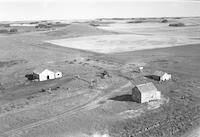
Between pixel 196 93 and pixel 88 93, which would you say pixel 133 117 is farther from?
pixel 196 93

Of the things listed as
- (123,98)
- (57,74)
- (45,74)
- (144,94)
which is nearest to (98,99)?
(123,98)

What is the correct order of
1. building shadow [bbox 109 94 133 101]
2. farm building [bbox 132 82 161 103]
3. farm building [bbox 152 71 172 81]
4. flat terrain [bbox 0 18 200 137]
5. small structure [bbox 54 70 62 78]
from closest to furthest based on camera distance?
flat terrain [bbox 0 18 200 137]
farm building [bbox 132 82 161 103]
building shadow [bbox 109 94 133 101]
farm building [bbox 152 71 172 81]
small structure [bbox 54 70 62 78]

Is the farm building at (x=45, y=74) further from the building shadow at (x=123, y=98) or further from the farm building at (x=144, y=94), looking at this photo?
the farm building at (x=144, y=94)

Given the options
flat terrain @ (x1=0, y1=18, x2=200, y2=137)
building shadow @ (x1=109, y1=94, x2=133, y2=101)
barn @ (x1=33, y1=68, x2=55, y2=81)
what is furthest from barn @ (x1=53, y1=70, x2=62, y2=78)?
building shadow @ (x1=109, y1=94, x2=133, y2=101)

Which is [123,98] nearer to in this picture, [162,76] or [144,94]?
[144,94]

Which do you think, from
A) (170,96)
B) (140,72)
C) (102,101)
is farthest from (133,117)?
(140,72)

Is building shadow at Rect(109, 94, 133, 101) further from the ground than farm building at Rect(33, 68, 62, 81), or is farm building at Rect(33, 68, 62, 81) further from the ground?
farm building at Rect(33, 68, 62, 81)

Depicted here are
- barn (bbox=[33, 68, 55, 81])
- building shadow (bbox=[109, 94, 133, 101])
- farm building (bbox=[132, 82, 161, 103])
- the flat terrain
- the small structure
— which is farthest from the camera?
the small structure

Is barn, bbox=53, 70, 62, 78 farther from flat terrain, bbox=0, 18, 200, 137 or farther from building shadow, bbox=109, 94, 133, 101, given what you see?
building shadow, bbox=109, 94, 133, 101
